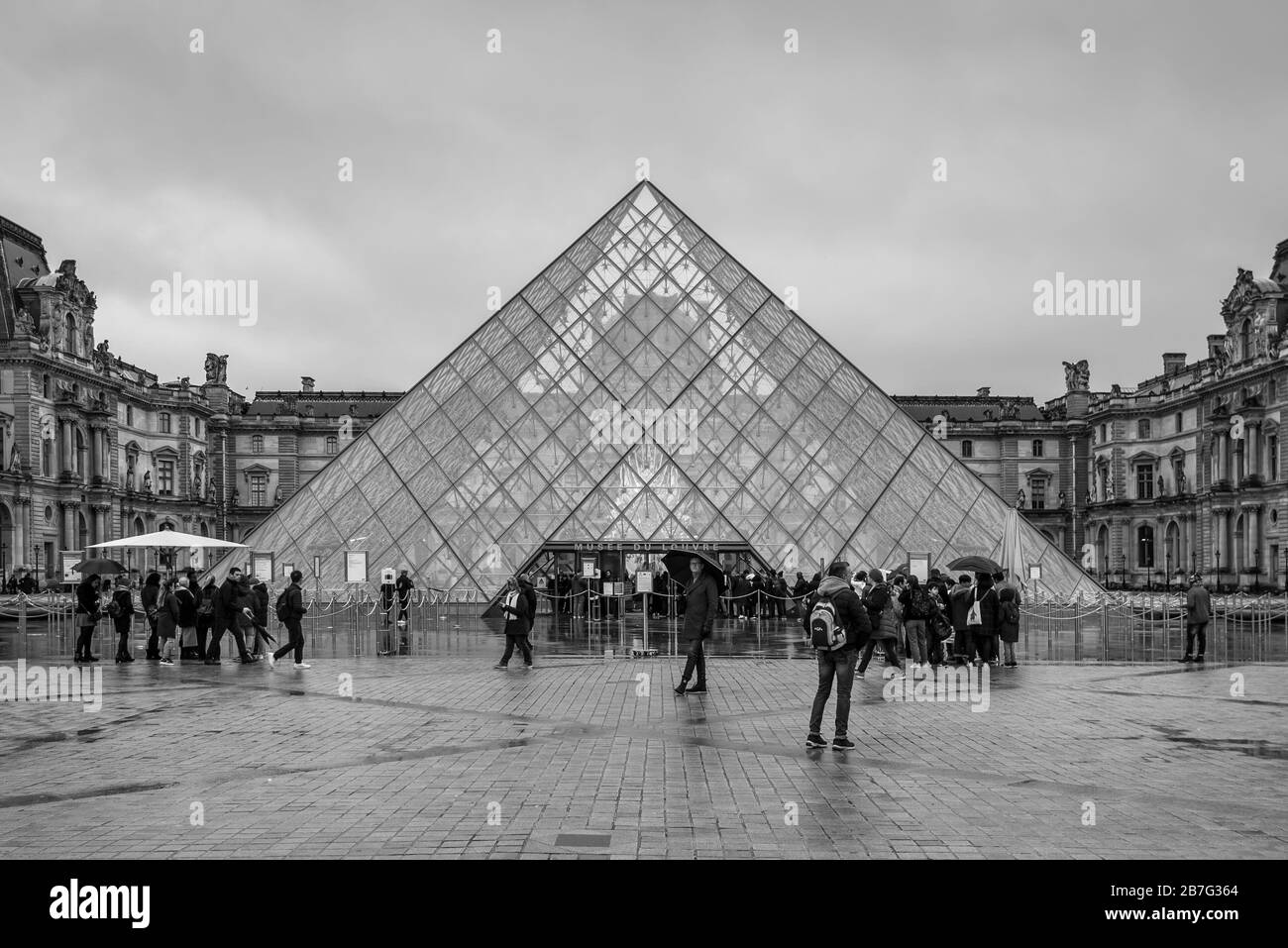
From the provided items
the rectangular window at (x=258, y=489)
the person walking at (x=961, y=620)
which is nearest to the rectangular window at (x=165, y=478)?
the rectangular window at (x=258, y=489)

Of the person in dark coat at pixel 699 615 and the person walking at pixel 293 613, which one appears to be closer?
the person in dark coat at pixel 699 615

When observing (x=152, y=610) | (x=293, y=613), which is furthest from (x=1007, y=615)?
(x=152, y=610)

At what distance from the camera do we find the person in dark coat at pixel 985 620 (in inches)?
607

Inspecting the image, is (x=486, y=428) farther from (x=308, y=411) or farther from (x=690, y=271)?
(x=308, y=411)

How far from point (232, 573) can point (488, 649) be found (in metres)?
3.98

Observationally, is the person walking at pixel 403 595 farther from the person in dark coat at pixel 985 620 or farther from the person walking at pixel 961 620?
the person in dark coat at pixel 985 620

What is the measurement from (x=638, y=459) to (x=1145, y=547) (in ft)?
191

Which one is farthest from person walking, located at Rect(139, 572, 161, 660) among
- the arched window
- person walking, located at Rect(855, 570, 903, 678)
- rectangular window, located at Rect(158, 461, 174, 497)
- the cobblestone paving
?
the arched window

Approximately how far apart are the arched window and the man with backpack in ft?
234

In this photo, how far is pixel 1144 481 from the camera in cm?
7625

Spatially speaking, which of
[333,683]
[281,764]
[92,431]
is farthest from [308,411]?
[281,764]

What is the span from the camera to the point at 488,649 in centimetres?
1842

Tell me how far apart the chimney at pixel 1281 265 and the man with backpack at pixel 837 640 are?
60.5 meters

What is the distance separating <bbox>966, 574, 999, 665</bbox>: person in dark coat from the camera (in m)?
15.4
